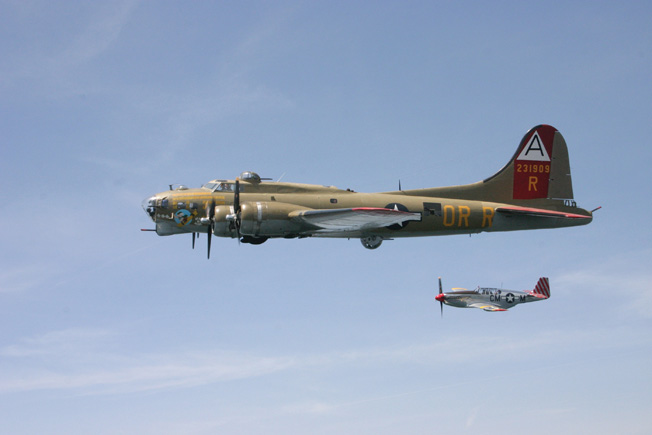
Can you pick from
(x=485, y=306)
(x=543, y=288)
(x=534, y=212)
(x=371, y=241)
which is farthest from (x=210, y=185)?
(x=543, y=288)

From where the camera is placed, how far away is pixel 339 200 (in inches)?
1210

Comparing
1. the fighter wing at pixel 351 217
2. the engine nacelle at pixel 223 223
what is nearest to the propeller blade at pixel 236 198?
the engine nacelle at pixel 223 223

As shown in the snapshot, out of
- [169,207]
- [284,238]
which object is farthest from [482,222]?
[169,207]

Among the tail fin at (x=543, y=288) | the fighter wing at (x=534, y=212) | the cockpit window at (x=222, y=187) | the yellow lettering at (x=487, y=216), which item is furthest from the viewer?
the tail fin at (x=543, y=288)

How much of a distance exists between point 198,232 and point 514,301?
37167mm

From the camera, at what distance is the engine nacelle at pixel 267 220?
1093 inches

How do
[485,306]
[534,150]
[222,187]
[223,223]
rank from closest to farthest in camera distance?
1. [223,223]
2. [222,187]
3. [534,150]
4. [485,306]

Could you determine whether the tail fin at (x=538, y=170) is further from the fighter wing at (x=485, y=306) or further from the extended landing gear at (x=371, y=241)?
the fighter wing at (x=485, y=306)

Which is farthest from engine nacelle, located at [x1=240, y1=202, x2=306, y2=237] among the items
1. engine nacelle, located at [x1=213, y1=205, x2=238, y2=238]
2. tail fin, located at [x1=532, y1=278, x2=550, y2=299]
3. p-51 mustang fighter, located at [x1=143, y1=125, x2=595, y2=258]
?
tail fin, located at [x1=532, y1=278, x2=550, y2=299]

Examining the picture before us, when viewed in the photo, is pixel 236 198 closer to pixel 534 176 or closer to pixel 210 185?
pixel 210 185

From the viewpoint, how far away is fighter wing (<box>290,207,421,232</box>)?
1086 inches

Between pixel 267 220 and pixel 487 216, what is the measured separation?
11.4 metres

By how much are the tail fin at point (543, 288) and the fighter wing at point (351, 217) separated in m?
38.7

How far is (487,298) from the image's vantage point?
59625 mm
